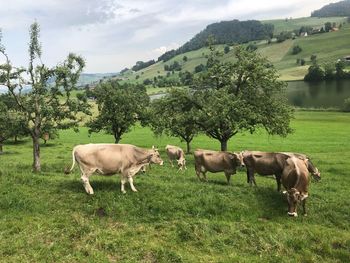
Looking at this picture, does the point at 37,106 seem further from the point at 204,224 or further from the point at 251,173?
the point at 204,224

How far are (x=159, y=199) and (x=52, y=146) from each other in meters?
46.3

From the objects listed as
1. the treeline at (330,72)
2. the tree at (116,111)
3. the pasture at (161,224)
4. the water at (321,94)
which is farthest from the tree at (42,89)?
the treeline at (330,72)

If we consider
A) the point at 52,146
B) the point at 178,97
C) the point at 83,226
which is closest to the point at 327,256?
the point at 83,226

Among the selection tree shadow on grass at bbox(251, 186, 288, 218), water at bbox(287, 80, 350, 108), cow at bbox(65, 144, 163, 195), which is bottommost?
water at bbox(287, 80, 350, 108)

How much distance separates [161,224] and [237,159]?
812cm

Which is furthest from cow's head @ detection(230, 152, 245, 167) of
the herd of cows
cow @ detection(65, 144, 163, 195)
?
cow @ detection(65, 144, 163, 195)

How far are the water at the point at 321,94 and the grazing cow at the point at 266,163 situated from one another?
3430 inches

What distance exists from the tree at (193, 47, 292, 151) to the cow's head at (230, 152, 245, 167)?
372 inches

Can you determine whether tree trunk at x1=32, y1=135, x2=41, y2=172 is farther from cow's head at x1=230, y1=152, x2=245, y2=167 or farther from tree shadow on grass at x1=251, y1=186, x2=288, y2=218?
tree shadow on grass at x1=251, y1=186, x2=288, y2=218

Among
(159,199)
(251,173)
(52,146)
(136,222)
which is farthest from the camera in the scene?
(52,146)

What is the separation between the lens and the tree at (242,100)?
3159 centimetres

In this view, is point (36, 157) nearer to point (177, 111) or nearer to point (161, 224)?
point (177, 111)

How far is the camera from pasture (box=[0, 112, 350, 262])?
41.0 ft

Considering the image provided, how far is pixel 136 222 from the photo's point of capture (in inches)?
586
